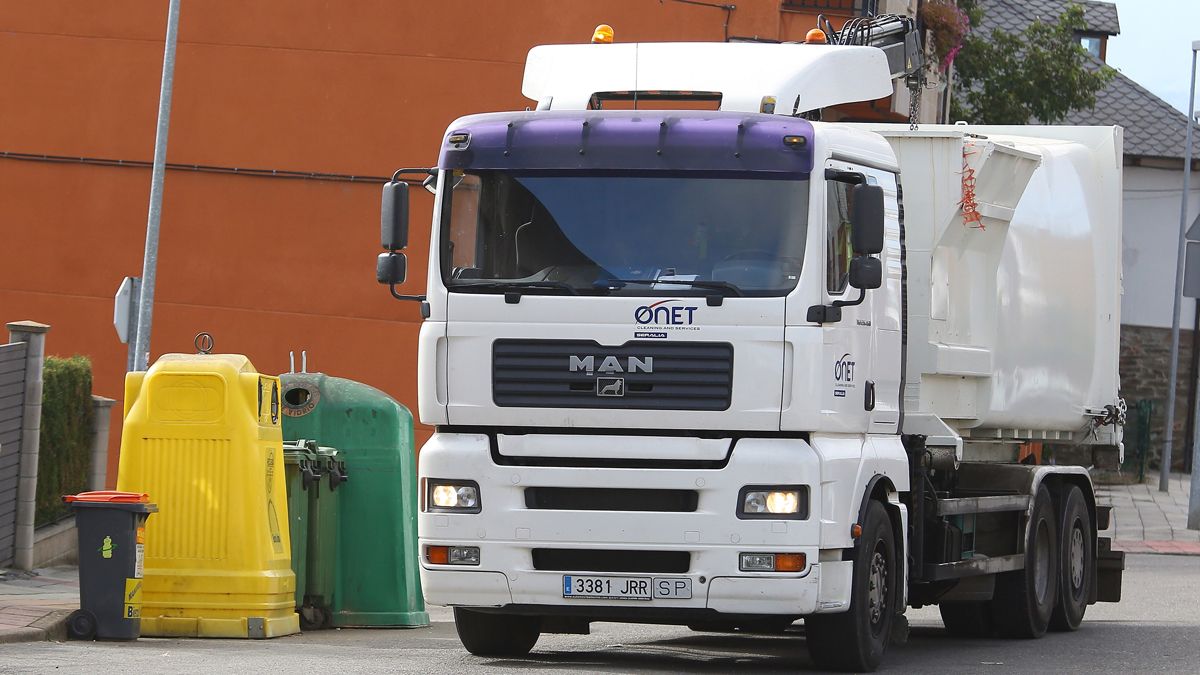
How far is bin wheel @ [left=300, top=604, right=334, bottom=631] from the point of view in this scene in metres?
13.1

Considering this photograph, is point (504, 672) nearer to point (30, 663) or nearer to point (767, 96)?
point (30, 663)

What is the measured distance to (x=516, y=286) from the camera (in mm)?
10523

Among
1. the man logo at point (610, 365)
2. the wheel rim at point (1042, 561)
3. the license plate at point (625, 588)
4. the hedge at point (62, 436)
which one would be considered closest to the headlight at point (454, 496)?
the license plate at point (625, 588)

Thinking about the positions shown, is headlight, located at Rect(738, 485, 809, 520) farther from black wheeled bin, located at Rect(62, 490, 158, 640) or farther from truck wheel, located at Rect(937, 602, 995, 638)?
truck wheel, located at Rect(937, 602, 995, 638)

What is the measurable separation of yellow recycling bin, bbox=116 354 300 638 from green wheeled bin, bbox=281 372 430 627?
95 centimetres

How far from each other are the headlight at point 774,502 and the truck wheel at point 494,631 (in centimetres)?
178

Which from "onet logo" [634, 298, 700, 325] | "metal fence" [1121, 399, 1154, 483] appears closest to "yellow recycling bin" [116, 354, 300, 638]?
Result: "onet logo" [634, 298, 700, 325]

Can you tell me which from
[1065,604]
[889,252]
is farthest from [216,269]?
[889,252]

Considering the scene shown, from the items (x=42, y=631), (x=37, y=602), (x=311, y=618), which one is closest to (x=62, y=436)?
(x=37, y=602)

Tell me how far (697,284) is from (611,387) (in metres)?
0.66

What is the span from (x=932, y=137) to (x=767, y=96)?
1825 millimetres

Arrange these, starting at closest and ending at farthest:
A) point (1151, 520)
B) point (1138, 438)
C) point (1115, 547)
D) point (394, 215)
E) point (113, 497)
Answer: point (394, 215) → point (113, 497) → point (1115, 547) → point (1151, 520) → point (1138, 438)

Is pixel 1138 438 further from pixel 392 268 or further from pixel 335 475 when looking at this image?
pixel 392 268

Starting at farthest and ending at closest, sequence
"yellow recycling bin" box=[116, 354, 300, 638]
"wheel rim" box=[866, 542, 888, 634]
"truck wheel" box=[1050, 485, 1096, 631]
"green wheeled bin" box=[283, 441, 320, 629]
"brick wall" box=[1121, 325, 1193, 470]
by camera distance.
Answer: "brick wall" box=[1121, 325, 1193, 470], "truck wheel" box=[1050, 485, 1096, 631], "green wheeled bin" box=[283, 441, 320, 629], "yellow recycling bin" box=[116, 354, 300, 638], "wheel rim" box=[866, 542, 888, 634]
